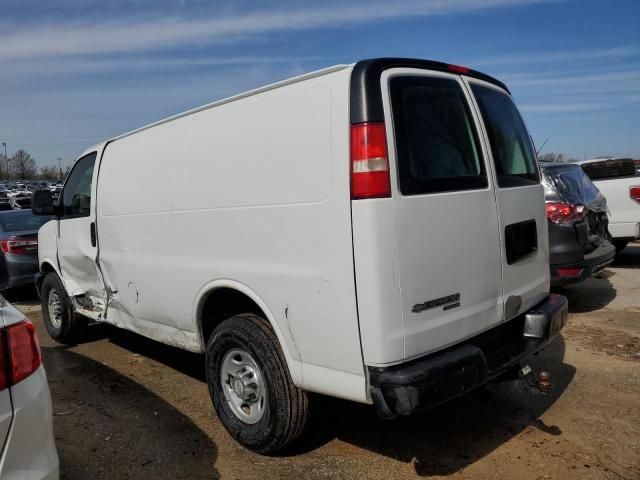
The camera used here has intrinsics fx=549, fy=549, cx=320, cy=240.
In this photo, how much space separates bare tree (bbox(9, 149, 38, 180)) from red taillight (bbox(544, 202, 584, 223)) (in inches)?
4556

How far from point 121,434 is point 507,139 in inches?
127

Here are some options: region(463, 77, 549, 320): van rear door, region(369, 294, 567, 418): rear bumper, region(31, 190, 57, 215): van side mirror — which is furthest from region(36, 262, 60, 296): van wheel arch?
region(463, 77, 549, 320): van rear door

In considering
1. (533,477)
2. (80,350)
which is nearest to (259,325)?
(533,477)

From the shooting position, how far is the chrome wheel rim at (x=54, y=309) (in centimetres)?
604

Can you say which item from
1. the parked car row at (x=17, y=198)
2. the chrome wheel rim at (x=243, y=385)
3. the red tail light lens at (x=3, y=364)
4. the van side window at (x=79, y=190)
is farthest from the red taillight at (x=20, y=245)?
the red tail light lens at (x=3, y=364)

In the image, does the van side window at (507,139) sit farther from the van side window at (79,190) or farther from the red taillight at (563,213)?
the van side window at (79,190)

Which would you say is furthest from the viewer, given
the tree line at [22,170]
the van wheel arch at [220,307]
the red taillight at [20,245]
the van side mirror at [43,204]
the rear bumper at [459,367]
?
the tree line at [22,170]

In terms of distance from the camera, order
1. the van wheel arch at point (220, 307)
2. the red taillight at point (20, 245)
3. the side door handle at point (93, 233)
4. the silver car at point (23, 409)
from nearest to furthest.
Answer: the silver car at point (23, 409) → the van wheel arch at point (220, 307) → the side door handle at point (93, 233) → the red taillight at point (20, 245)

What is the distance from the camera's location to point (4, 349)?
2062mm

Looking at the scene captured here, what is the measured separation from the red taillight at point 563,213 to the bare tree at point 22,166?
380 ft

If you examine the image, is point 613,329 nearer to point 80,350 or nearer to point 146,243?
point 146,243

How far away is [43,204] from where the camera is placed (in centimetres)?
564

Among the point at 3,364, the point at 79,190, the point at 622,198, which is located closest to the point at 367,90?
the point at 3,364

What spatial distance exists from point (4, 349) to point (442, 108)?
2.40 m
